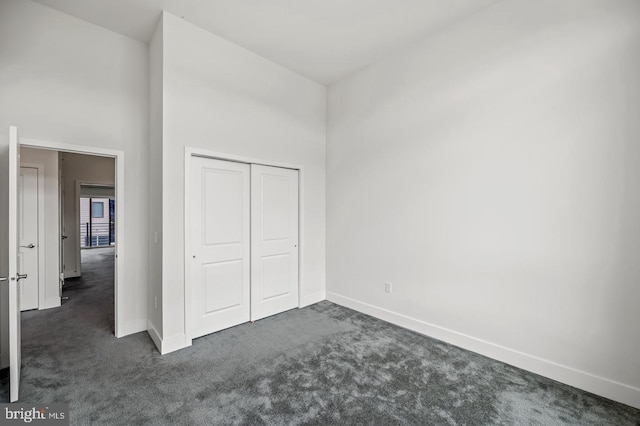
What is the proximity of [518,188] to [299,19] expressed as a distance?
8.79 ft

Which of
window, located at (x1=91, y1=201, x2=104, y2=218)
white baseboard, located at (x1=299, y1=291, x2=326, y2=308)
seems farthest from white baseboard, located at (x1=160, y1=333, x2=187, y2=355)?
window, located at (x1=91, y1=201, x2=104, y2=218)

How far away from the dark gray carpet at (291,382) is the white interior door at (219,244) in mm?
259

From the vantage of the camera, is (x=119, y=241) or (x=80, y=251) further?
(x=80, y=251)

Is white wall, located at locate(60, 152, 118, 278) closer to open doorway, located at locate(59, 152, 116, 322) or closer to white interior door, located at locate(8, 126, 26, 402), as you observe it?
open doorway, located at locate(59, 152, 116, 322)

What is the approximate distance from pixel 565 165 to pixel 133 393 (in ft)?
12.5

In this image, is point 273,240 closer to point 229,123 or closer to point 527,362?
point 229,123

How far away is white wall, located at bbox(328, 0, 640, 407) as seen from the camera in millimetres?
2094

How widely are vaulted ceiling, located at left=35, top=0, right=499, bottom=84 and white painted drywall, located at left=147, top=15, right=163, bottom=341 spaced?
12.1 inches

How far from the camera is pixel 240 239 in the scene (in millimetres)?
3412

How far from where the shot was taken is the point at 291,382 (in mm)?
2254

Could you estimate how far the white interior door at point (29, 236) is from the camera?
375 cm

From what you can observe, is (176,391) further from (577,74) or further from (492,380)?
(577,74)

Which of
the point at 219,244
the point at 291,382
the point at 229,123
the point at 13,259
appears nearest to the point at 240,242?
the point at 219,244

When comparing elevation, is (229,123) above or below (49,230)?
above
